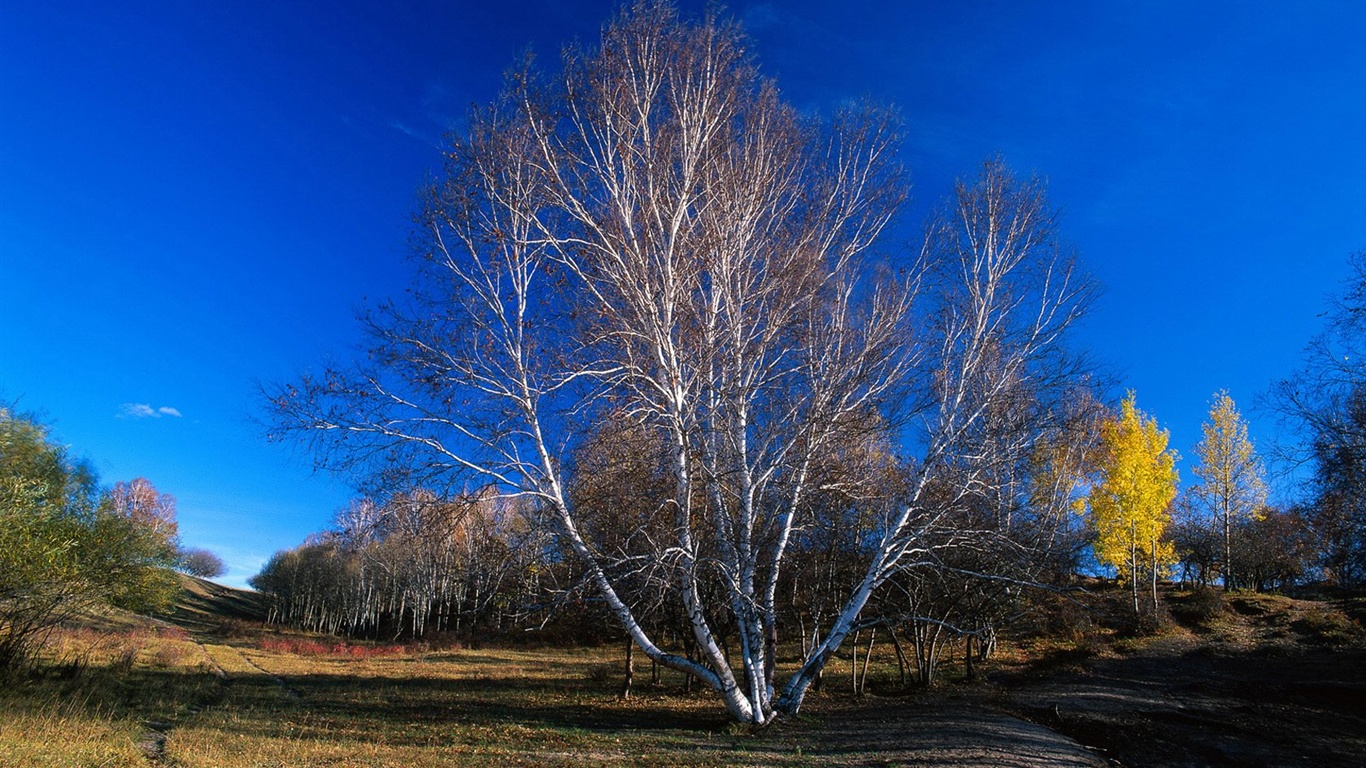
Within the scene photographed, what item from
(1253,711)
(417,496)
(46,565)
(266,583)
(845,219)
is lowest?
(266,583)

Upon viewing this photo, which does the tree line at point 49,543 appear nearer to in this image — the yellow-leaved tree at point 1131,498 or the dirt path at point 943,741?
the dirt path at point 943,741

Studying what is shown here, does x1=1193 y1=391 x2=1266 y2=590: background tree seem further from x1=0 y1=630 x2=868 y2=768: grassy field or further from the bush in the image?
x1=0 y1=630 x2=868 y2=768: grassy field

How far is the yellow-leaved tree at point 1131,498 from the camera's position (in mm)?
27828

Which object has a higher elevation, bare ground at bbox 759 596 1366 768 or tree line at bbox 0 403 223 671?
tree line at bbox 0 403 223 671

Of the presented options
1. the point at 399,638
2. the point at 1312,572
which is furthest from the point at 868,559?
the point at 399,638

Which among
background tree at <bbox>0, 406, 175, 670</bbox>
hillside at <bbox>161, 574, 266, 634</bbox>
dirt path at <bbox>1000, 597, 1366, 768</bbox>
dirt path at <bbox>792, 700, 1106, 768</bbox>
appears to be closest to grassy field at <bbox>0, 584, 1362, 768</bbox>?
dirt path at <bbox>792, 700, 1106, 768</bbox>

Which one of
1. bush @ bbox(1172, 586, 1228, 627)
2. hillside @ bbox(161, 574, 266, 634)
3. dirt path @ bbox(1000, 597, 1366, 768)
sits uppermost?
bush @ bbox(1172, 586, 1228, 627)

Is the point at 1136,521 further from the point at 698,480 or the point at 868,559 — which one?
the point at 698,480

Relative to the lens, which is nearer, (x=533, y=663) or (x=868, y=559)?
(x=868, y=559)

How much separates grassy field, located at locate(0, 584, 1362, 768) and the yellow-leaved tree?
2.83 meters

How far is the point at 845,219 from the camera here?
14031 millimetres

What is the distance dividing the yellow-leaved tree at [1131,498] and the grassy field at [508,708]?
2.83 meters

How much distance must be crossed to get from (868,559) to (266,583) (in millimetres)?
86542

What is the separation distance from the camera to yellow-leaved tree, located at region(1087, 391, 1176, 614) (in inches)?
1096
